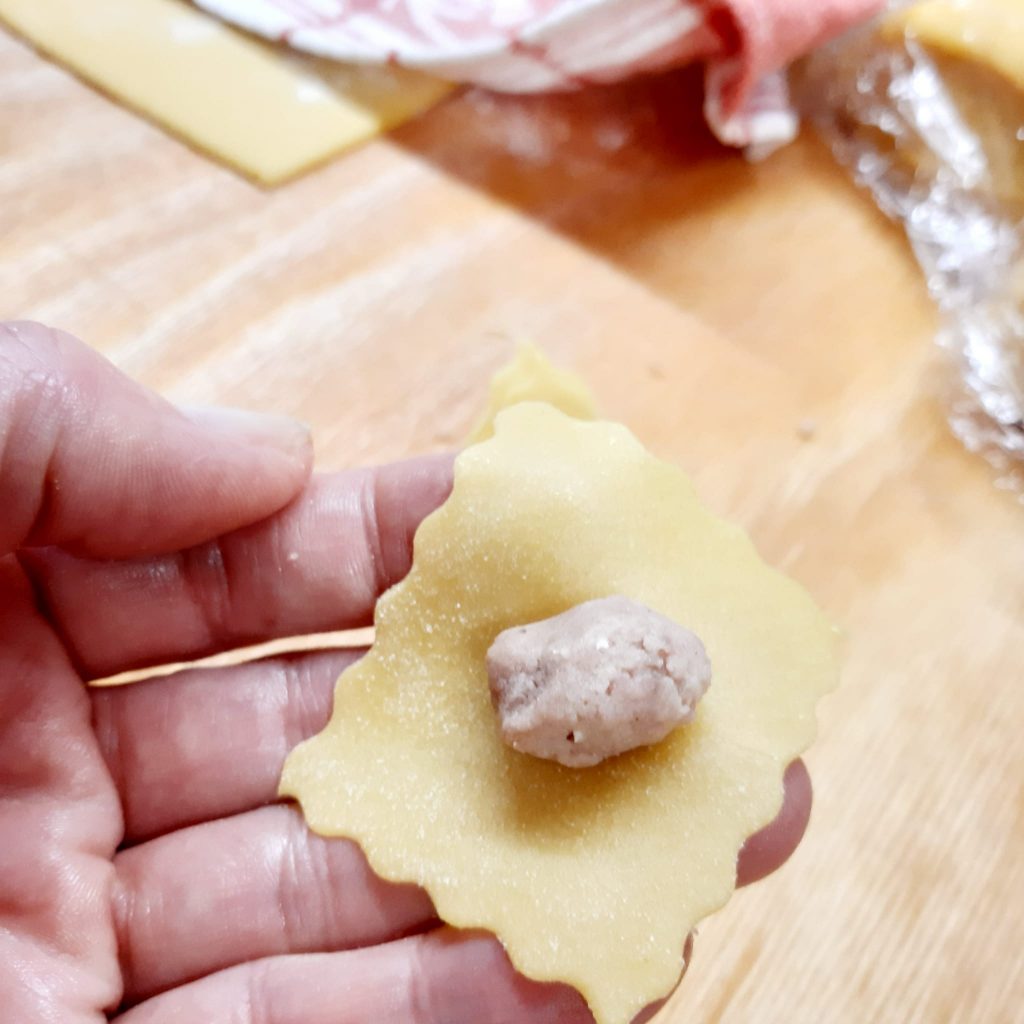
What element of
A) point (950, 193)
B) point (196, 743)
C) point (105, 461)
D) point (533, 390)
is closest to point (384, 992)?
point (196, 743)

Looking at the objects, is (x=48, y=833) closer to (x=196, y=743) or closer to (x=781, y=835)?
(x=196, y=743)

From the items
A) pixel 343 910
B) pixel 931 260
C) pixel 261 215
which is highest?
pixel 931 260

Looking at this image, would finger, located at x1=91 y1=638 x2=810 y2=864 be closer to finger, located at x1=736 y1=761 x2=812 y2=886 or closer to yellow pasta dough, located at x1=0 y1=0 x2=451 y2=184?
finger, located at x1=736 y1=761 x2=812 y2=886

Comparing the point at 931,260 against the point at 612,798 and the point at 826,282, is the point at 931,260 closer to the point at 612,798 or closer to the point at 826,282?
the point at 826,282

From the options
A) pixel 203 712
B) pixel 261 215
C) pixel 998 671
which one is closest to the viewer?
pixel 203 712

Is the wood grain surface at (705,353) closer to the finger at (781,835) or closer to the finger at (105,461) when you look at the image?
the finger at (781,835)

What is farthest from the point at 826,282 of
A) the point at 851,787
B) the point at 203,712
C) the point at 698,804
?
the point at 203,712

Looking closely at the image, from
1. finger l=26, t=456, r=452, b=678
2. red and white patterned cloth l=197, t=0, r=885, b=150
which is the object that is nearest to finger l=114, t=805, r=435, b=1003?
finger l=26, t=456, r=452, b=678
